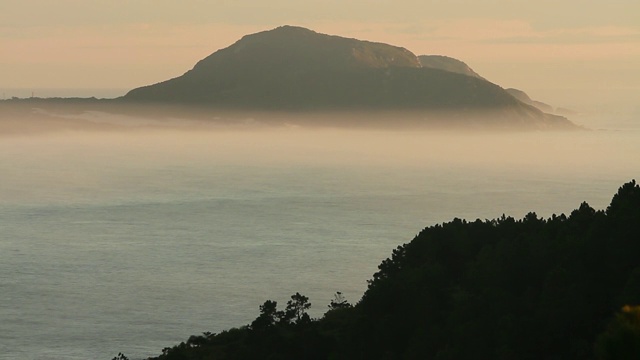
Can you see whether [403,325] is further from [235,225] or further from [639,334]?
Answer: [235,225]

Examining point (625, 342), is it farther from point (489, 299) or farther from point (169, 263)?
point (169, 263)

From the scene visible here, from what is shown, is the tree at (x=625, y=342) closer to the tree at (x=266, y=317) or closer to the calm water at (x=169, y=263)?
the tree at (x=266, y=317)

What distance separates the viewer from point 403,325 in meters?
49.8

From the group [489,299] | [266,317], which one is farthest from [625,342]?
[266,317]

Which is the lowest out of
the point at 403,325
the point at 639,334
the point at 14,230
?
the point at 14,230

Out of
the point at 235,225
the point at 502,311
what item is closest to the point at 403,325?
the point at 502,311

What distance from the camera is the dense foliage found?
4178 cm

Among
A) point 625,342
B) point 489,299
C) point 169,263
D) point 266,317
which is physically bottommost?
point 169,263

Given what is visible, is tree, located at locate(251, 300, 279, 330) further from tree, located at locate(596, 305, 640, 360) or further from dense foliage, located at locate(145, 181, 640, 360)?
tree, located at locate(596, 305, 640, 360)

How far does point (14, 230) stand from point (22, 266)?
39.6m

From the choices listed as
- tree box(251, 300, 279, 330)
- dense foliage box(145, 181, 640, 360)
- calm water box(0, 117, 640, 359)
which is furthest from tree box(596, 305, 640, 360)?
calm water box(0, 117, 640, 359)

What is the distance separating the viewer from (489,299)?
154ft

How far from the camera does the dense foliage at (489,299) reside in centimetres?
4178

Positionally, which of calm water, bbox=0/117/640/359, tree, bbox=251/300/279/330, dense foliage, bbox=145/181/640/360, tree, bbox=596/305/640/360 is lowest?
calm water, bbox=0/117/640/359
